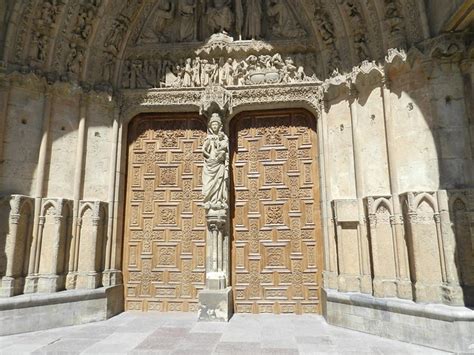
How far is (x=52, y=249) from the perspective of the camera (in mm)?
6090

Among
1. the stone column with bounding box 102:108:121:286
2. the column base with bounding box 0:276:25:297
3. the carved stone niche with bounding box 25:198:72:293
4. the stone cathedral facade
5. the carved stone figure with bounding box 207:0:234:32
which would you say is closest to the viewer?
the stone cathedral facade

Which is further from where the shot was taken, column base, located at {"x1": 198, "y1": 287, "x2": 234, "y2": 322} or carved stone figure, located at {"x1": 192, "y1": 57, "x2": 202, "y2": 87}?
carved stone figure, located at {"x1": 192, "y1": 57, "x2": 202, "y2": 87}

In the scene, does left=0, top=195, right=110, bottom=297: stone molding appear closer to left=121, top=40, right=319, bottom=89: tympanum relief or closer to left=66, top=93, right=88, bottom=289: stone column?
left=66, top=93, right=88, bottom=289: stone column

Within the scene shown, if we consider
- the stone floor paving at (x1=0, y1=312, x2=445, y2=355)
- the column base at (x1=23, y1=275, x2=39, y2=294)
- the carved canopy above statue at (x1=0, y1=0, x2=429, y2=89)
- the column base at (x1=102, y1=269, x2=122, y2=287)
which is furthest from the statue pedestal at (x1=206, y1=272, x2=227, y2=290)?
the carved canopy above statue at (x1=0, y1=0, x2=429, y2=89)

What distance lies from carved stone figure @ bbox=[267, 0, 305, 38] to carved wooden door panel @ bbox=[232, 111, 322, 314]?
5.33ft

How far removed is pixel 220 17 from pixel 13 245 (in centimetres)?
574

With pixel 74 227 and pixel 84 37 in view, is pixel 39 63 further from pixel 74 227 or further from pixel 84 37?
pixel 74 227

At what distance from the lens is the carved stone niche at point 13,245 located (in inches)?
223

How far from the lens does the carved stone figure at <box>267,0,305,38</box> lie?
7199 mm

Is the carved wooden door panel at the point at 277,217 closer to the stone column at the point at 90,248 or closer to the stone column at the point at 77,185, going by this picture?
the stone column at the point at 90,248

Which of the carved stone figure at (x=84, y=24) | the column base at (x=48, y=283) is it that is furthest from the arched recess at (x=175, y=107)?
the carved stone figure at (x=84, y=24)

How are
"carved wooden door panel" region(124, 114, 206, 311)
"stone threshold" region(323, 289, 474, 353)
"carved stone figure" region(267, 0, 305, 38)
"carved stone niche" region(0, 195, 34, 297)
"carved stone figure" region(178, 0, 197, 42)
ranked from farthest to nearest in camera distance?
"carved stone figure" region(178, 0, 197, 42) < "carved stone figure" region(267, 0, 305, 38) < "carved wooden door panel" region(124, 114, 206, 311) < "carved stone niche" region(0, 195, 34, 297) < "stone threshold" region(323, 289, 474, 353)

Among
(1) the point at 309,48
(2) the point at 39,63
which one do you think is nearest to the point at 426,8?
(1) the point at 309,48

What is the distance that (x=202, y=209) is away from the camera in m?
7.04
